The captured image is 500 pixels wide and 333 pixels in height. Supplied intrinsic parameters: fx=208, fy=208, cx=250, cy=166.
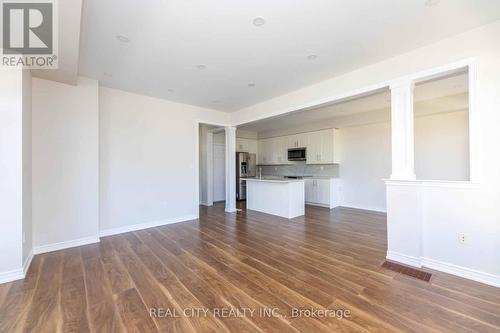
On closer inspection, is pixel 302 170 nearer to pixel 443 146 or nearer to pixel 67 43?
pixel 443 146

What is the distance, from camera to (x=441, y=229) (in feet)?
8.78

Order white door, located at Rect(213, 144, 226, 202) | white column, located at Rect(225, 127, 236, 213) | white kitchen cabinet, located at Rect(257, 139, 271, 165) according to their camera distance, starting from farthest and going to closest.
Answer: white kitchen cabinet, located at Rect(257, 139, 271, 165) → white door, located at Rect(213, 144, 226, 202) → white column, located at Rect(225, 127, 236, 213)

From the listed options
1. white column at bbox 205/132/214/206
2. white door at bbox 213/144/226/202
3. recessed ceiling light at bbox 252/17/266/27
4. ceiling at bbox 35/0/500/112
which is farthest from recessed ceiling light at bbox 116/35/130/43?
white door at bbox 213/144/226/202

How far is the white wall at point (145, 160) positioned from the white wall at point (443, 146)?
5.73m

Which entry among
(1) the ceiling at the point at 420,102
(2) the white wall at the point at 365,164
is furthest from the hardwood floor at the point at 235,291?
(2) the white wall at the point at 365,164

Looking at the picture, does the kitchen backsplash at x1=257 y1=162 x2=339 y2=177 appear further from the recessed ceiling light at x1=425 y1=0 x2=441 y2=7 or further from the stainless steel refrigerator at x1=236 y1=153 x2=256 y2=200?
the recessed ceiling light at x1=425 y1=0 x2=441 y2=7

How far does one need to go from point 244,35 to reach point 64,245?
4236mm

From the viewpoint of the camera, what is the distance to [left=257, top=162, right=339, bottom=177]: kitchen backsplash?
7.11 m

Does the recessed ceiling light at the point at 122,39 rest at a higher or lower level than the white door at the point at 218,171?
higher

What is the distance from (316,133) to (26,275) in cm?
725

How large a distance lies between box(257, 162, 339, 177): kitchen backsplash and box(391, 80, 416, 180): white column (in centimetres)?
409

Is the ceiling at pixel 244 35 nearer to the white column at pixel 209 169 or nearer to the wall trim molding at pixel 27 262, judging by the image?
the wall trim molding at pixel 27 262

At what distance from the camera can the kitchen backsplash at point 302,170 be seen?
7113mm

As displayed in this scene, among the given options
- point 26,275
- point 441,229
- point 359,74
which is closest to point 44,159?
point 26,275
